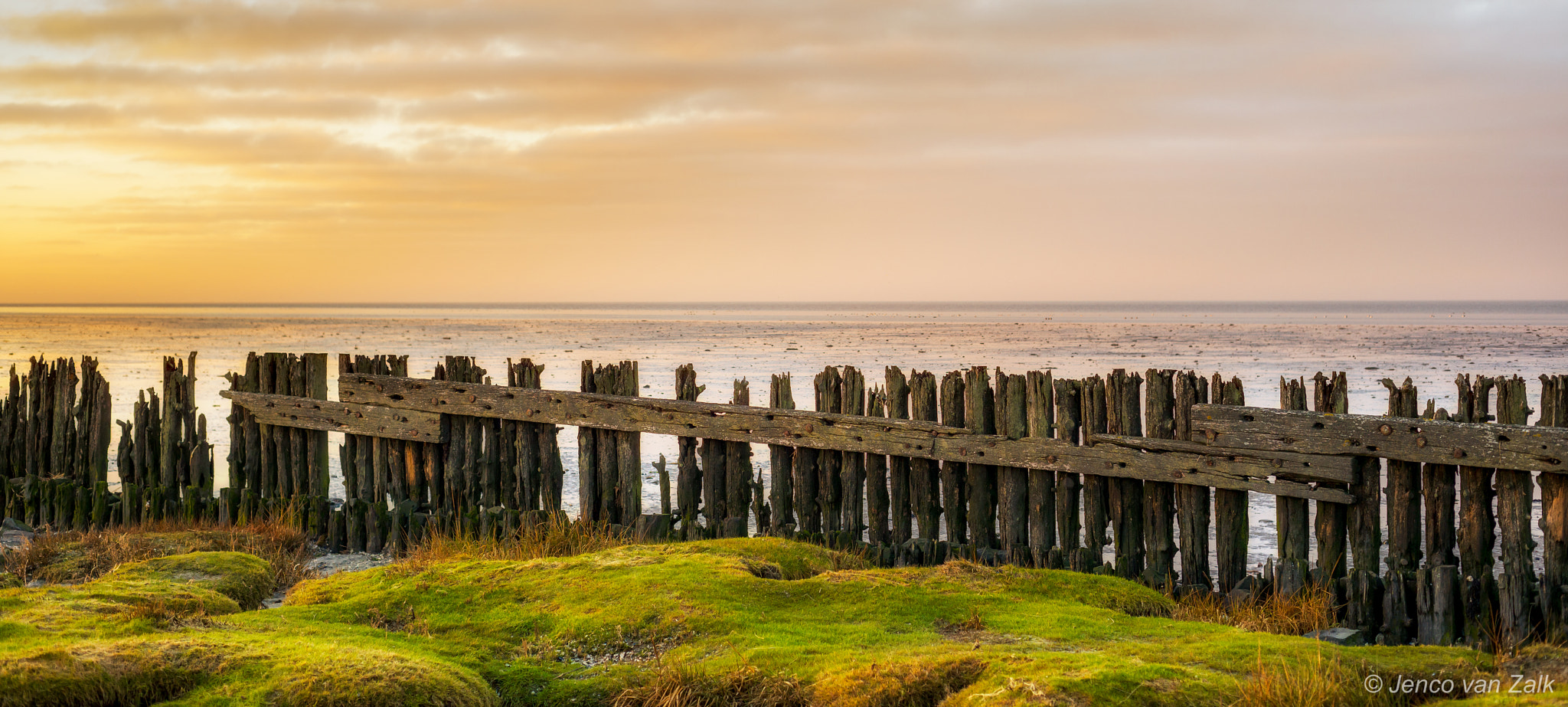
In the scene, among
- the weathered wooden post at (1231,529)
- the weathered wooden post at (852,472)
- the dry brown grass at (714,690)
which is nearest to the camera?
the dry brown grass at (714,690)

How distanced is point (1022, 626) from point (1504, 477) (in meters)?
3.12

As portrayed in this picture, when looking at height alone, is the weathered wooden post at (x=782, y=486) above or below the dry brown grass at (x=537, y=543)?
above

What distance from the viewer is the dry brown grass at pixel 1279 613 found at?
595cm

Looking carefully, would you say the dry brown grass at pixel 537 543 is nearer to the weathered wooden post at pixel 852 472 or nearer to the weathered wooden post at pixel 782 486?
the weathered wooden post at pixel 782 486

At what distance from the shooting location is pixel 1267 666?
3.80m

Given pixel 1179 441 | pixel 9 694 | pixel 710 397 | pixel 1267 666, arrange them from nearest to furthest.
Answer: pixel 9 694 → pixel 1267 666 → pixel 1179 441 → pixel 710 397

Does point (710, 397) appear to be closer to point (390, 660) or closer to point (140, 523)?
point (140, 523)

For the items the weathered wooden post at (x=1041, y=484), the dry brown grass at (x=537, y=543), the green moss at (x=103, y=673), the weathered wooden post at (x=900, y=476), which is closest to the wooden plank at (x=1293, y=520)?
the weathered wooden post at (x=1041, y=484)

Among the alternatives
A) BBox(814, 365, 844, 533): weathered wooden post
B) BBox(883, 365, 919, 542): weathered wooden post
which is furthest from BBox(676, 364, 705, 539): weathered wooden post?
BBox(883, 365, 919, 542): weathered wooden post

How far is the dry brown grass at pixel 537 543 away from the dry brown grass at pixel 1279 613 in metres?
3.60

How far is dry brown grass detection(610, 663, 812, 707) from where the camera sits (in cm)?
375

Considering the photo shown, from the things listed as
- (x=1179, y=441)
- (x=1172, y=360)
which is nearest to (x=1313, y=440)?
(x=1179, y=441)

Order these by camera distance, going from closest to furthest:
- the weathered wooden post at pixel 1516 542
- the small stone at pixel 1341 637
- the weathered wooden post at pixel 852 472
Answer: the small stone at pixel 1341 637, the weathered wooden post at pixel 1516 542, the weathered wooden post at pixel 852 472

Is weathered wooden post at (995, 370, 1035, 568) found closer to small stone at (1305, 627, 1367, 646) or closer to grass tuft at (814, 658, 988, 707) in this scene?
small stone at (1305, 627, 1367, 646)
